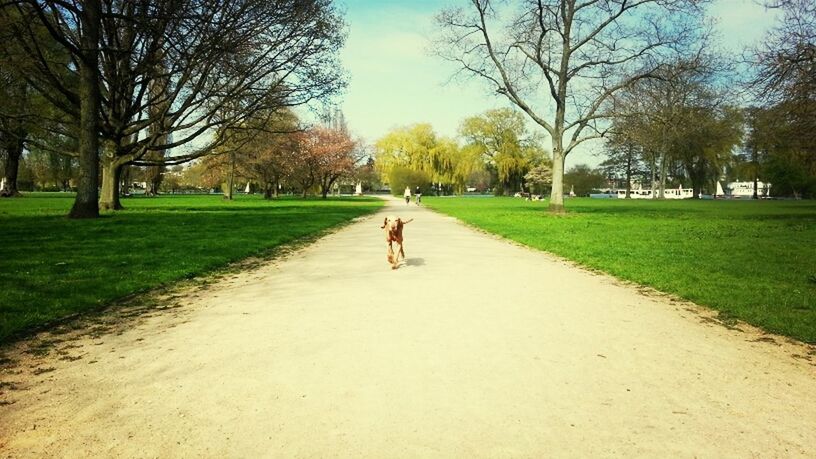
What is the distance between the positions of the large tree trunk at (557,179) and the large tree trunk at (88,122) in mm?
22589

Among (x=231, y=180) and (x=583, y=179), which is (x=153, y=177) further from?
(x=583, y=179)

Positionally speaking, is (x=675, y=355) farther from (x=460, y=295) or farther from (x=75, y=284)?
(x=75, y=284)

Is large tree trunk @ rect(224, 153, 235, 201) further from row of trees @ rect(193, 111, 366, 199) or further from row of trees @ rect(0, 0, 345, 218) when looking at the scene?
row of trees @ rect(0, 0, 345, 218)

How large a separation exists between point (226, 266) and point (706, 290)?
9.34 meters

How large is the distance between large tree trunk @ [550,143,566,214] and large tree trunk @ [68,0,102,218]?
22.6 metres

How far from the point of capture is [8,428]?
3201 mm

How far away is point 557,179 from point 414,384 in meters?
26.3

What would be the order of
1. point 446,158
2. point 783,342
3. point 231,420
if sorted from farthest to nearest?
point 446,158
point 783,342
point 231,420

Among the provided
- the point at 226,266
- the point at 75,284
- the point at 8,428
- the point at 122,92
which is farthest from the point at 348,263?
the point at 122,92

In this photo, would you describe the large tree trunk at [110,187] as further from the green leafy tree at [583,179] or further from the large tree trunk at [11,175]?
the green leafy tree at [583,179]

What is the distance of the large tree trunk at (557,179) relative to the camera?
27.6 m

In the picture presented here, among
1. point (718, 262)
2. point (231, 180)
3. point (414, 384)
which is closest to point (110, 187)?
point (414, 384)

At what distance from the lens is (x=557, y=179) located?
28406mm

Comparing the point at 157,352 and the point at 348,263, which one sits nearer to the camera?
the point at 157,352
